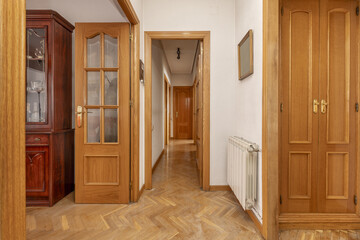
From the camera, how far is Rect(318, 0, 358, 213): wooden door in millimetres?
1900

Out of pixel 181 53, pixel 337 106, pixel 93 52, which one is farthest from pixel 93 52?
pixel 181 53

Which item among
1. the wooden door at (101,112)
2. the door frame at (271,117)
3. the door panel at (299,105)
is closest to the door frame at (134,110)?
the wooden door at (101,112)

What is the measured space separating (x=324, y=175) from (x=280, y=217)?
1.94 ft

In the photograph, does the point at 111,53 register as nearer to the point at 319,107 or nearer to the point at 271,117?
the point at 271,117

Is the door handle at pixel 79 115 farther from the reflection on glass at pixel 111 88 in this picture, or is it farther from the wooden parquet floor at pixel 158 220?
the wooden parquet floor at pixel 158 220

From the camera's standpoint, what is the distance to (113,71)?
242cm

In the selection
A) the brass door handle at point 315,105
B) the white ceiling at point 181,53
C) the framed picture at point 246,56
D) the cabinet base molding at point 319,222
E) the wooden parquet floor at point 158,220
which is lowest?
the wooden parquet floor at point 158,220

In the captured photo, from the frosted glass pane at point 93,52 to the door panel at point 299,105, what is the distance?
6.69 feet

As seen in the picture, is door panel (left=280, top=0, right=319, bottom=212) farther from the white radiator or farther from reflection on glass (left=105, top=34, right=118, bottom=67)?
reflection on glass (left=105, top=34, right=118, bottom=67)

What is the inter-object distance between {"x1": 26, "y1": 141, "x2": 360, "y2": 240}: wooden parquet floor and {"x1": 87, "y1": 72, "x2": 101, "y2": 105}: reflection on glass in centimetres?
124

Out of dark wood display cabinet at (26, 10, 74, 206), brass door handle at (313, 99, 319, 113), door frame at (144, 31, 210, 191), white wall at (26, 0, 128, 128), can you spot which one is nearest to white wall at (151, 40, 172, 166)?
door frame at (144, 31, 210, 191)

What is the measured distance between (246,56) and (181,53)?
378 centimetres

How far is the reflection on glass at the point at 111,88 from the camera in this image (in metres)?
2.43

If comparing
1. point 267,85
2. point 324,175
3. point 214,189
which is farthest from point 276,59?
point 214,189
